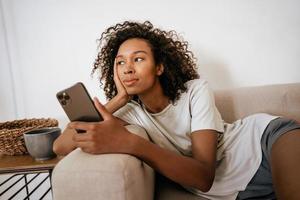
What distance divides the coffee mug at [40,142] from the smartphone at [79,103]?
1.09ft

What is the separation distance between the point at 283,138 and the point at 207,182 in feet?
0.93

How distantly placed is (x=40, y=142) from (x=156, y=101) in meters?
0.45

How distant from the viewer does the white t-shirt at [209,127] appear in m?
0.88

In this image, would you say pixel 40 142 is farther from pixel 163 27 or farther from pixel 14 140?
pixel 163 27

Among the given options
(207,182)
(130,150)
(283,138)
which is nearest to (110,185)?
(130,150)

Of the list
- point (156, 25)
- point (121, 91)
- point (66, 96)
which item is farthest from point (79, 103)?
point (156, 25)

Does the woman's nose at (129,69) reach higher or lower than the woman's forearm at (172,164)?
higher

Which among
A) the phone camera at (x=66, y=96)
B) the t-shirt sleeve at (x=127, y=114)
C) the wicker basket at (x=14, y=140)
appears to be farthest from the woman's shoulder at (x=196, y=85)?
the wicker basket at (x=14, y=140)

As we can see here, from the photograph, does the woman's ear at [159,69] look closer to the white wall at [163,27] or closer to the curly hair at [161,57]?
the curly hair at [161,57]

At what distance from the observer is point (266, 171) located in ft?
2.87

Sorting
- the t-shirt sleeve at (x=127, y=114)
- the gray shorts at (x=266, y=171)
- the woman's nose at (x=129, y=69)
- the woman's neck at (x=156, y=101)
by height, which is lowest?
the gray shorts at (x=266, y=171)

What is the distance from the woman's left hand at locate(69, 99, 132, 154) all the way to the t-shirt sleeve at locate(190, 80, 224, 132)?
0.94 ft

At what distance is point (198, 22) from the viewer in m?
1.36

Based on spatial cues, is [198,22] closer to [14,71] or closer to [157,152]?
[157,152]
